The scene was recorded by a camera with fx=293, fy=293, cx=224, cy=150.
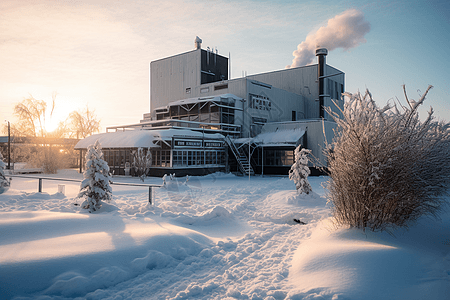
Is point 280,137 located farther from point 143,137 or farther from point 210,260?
point 210,260

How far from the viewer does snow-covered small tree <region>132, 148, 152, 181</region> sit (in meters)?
20.2

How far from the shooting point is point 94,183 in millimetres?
9359

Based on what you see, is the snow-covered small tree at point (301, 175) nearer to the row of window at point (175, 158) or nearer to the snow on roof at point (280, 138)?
the snow on roof at point (280, 138)

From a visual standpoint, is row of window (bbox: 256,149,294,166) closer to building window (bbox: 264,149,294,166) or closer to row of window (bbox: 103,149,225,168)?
building window (bbox: 264,149,294,166)

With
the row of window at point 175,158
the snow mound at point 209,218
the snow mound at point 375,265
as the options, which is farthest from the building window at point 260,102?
the snow mound at point 375,265

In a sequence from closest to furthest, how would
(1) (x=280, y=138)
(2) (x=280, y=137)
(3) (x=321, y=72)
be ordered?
(1) (x=280, y=138) < (2) (x=280, y=137) < (3) (x=321, y=72)

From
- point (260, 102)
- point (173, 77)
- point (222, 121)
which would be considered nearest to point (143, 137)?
point (222, 121)

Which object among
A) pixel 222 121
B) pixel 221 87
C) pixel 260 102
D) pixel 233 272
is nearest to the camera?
pixel 233 272

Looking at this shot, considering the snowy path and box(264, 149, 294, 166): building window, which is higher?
box(264, 149, 294, 166): building window

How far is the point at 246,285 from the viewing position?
4660mm

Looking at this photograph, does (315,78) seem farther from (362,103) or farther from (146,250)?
(146,250)

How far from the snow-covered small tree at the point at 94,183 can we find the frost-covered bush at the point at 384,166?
697 cm

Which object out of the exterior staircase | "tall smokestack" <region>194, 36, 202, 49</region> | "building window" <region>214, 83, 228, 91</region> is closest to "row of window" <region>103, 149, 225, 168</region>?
the exterior staircase

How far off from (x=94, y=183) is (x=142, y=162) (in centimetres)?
1098
